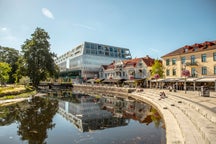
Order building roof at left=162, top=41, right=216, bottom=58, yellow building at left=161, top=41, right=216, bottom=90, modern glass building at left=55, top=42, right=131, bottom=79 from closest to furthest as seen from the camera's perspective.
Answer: yellow building at left=161, top=41, right=216, bottom=90 → building roof at left=162, top=41, right=216, bottom=58 → modern glass building at left=55, top=42, right=131, bottom=79

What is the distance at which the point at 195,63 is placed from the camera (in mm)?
34375

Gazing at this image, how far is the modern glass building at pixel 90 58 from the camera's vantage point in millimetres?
89250

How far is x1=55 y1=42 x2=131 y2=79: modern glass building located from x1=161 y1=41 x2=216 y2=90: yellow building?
47.1 meters

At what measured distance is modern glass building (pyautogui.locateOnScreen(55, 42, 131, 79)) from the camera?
89.2 m

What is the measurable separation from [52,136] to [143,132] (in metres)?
7.08

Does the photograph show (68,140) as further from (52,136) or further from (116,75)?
(116,75)

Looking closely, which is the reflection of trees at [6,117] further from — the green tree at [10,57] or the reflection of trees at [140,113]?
the green tree at [10,57]

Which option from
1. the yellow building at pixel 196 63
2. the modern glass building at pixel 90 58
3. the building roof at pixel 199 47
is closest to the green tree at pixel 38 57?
the modern glass building at pixel 90 58

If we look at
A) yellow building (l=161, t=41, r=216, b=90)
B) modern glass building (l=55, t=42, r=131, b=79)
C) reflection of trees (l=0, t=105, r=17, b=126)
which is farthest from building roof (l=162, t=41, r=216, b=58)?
modern glass building (l=55, t=42, r=131, b=79)

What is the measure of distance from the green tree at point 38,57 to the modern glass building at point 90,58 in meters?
32.2

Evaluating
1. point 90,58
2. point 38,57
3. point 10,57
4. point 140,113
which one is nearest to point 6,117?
point 140,113

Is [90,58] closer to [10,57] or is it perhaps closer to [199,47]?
[10,57]

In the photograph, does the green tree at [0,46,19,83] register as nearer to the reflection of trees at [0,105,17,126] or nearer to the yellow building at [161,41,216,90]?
the reflection of trees at [0,105,17,126]

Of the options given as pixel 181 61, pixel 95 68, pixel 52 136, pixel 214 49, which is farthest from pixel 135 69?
pixel 52 136
